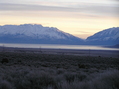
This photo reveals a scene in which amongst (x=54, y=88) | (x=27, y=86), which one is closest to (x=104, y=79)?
(x=54, y=88)

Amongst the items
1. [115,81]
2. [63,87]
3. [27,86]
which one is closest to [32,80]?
[27,86]

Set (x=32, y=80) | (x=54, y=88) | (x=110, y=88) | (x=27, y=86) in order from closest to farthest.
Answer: (x=110, y=88)
(x=54, y=88)
(x=27, y=86)
(x=32, y=80)

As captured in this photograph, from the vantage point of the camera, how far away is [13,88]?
11070 millimetres

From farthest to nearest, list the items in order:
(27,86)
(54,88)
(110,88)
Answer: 1. (27,86)
2. (54,88)
3. (110,88)

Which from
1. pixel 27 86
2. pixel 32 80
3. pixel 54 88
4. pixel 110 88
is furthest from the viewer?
pixel 32 80

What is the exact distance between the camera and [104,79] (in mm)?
11625

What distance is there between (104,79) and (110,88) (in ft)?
5.38

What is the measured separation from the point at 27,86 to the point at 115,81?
13.4 feet

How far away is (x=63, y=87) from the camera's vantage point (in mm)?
10125

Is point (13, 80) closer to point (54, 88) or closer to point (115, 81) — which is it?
point (54, 88)

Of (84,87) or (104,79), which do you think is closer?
(84,87)

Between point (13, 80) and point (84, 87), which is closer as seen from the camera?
point (84, 87)

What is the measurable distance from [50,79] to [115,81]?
11.3 feet

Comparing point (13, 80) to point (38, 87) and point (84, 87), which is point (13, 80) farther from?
point (84, 87)
